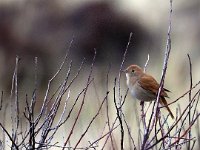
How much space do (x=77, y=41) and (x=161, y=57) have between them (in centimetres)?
196

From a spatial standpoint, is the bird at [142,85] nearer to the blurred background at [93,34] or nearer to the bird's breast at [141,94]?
the bird's breast at [141,94]

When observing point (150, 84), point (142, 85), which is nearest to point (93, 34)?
point (142, 85)

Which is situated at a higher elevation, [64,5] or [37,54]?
[64,5]

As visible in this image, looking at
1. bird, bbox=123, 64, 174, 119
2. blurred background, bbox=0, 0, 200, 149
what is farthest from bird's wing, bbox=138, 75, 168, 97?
blurred background, bbox=0, 0, 200, 149

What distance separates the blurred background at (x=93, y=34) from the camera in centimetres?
1280

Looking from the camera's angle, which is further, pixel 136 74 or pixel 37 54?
pixel 37 54

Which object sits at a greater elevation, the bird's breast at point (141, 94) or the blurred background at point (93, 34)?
the blurred background at point (93, 34)

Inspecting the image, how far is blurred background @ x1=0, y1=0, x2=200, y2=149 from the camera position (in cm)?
1280

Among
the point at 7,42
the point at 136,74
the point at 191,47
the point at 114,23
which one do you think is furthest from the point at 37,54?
the point at 136,74

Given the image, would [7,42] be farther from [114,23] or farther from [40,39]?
[114,23]

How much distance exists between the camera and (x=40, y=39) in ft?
47.8

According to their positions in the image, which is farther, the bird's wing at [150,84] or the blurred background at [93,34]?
the blurred background at [93,34]

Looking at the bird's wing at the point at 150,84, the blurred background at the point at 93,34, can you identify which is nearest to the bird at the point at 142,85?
the bird's wing at the point at 150,84

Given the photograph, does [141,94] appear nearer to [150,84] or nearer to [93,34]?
[150,84]
